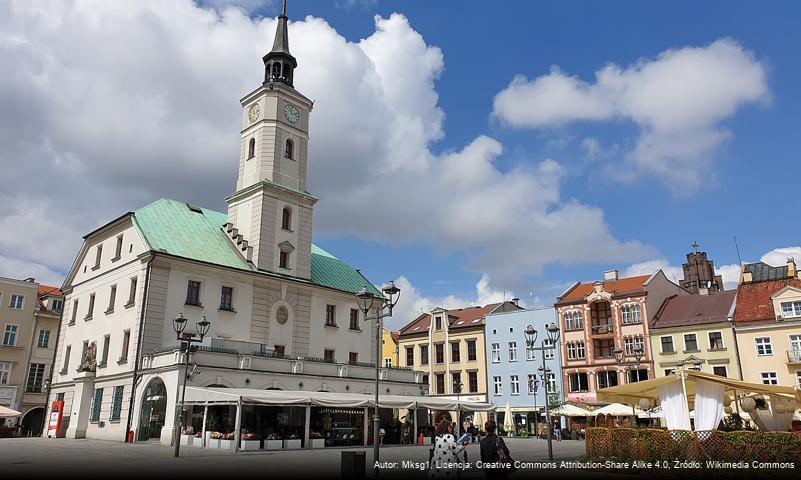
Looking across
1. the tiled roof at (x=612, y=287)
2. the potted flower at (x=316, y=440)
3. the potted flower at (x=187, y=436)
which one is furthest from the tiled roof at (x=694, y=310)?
the potted flower at (x=187, y=436)

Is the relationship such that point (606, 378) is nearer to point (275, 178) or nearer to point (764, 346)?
point (764, 346)

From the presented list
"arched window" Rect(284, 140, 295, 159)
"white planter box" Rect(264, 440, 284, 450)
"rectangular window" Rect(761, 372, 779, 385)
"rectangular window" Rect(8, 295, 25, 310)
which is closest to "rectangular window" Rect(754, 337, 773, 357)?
"rectangular window" Rect(761, 372, 779, 385)

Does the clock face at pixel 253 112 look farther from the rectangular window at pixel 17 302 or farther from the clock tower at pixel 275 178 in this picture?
the rectangular window at pixel 17 302

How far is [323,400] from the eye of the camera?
101 feet

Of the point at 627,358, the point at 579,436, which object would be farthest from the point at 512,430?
the point at 627,358

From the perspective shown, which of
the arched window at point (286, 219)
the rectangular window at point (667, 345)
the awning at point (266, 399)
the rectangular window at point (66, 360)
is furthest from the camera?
the rectangular window at point (667, 345)

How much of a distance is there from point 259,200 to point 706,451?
107 feet

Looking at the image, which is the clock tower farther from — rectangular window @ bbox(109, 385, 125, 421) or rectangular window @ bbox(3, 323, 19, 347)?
rectangular window @ bbox(3, 323, 19, 347)

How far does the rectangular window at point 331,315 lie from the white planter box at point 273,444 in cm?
1521

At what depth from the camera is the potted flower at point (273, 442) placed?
28938mm

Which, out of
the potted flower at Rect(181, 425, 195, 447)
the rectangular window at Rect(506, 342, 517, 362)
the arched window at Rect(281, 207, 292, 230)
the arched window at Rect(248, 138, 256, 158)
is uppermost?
the arched window at Rect(248, 138, 256, 158)

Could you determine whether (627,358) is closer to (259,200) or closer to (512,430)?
(512,430)

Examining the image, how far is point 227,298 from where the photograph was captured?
38938 mm

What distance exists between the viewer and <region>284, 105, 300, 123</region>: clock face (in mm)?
45531
